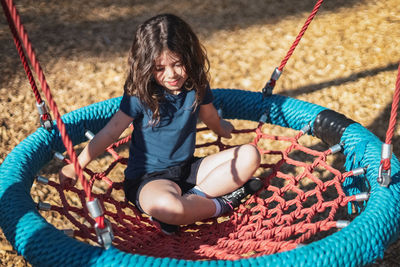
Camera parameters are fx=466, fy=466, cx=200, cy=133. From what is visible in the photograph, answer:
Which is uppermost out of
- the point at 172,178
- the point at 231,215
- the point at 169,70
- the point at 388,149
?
the point at 169,70

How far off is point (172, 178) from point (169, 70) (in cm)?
38

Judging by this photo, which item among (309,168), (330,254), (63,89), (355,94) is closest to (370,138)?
(309,168)

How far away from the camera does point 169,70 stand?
1353 mm

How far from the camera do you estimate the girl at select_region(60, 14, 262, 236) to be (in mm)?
1346

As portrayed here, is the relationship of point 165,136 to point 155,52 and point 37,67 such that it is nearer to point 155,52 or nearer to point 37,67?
point 155,52

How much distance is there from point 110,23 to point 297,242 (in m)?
2.54

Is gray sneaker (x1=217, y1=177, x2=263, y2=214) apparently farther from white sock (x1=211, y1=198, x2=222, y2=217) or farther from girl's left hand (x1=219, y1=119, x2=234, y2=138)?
girl's left hand (x1=219, y1=119, x2=234, y2=138)

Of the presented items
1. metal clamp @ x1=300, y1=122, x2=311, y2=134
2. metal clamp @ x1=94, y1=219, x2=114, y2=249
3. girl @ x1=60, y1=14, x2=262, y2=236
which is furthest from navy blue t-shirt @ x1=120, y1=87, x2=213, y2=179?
metal clamp @ x1=94, y1=219, x2=114, y2=249

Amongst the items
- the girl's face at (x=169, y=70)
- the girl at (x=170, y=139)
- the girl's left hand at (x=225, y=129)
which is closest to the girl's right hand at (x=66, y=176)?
the girl at (x=170, y=139)

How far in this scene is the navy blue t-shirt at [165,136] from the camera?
4.91 feet

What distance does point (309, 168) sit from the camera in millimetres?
1548

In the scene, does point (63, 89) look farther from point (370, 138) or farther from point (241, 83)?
point (370, 138)

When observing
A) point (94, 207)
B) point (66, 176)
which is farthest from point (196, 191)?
point (94, 207)

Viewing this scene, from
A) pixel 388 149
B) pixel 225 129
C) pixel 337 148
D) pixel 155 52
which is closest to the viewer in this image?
pixel 388 149
